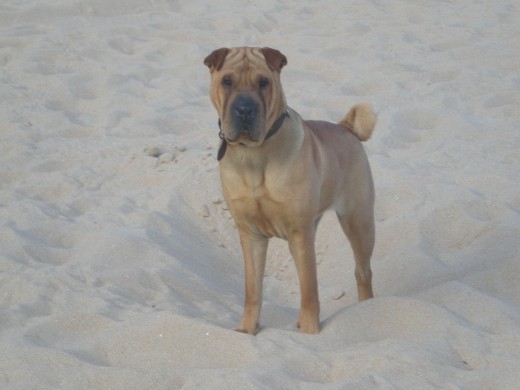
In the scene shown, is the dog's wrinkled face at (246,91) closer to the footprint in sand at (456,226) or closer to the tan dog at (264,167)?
the tan dog at (264,167)

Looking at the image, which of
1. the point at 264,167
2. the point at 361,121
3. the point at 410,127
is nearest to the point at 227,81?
the point at 264,167

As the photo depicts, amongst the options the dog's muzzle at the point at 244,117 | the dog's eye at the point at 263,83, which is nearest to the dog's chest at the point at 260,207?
the dog's muzzle at the point at 244,117

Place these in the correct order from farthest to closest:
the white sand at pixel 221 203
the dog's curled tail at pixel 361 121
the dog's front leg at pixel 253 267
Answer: the dog's curled tail at pixel 361 121
the dog's front leg at pixel 253 267
the white sand at pixel 221 203

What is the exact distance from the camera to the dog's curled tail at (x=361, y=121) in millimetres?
4477

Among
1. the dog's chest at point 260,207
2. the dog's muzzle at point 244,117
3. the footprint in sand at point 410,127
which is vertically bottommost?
the footprint in sand at point 410,127

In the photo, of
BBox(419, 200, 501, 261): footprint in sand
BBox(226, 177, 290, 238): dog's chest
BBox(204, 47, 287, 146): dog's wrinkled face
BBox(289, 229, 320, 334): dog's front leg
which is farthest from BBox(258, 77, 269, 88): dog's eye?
BBox(419, 200, 501, 261): footprint in sand

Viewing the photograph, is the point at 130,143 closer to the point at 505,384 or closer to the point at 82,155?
the point at 82,155

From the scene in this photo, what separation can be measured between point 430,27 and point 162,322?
5.99 metres

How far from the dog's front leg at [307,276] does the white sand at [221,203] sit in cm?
9

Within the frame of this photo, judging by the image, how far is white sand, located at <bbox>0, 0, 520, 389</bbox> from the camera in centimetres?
311

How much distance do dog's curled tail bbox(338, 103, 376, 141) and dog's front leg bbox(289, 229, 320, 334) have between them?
1.00m

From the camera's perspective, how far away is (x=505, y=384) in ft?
9.36

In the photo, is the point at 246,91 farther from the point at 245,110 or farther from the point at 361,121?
the point at 361,121

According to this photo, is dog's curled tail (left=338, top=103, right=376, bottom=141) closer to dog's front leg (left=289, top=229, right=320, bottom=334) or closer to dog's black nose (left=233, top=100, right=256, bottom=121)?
dog's front leg (left=289, top=229, right=320, bottom=334)
